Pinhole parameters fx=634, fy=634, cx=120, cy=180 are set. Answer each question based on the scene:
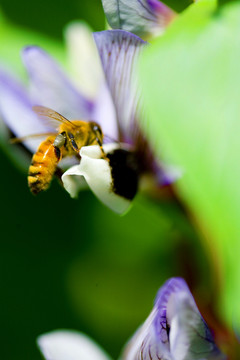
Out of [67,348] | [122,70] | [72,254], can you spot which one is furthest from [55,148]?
[72,254]

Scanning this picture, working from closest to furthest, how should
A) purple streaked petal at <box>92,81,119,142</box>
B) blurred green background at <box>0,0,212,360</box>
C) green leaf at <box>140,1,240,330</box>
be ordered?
green leaf at <box>140,1,240,330</box>, purple streaked petal at <box>92,81,119,142</box>, blurred green background at <box>0,0,212,360</box>

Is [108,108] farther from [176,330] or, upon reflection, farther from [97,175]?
[176,330]

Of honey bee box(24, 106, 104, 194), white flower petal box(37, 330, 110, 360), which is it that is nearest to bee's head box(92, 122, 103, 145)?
honey bee box(24, 106, 104, 194)

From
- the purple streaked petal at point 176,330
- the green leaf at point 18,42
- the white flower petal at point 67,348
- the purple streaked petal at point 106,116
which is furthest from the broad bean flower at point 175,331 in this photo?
the green leaf at point 18,42

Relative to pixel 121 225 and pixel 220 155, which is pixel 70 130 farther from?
pixel 121 225

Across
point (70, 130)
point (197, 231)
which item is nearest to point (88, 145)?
point (70, 130)

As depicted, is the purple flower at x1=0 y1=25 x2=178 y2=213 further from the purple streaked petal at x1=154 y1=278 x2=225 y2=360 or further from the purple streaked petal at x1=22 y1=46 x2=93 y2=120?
the purple streaked petal at x1=154 y1=278 x2=225 y2=360

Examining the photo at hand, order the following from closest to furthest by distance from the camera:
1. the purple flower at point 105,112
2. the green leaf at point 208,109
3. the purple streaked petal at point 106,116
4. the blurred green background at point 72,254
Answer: the green leaf at point 208,109
the purple flower at point 105,112
the purple streaked petal at point 106,116
the blurred green background at point 72,254

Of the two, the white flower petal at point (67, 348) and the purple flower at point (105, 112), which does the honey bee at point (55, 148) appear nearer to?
the purple flower at point (105, 112)
